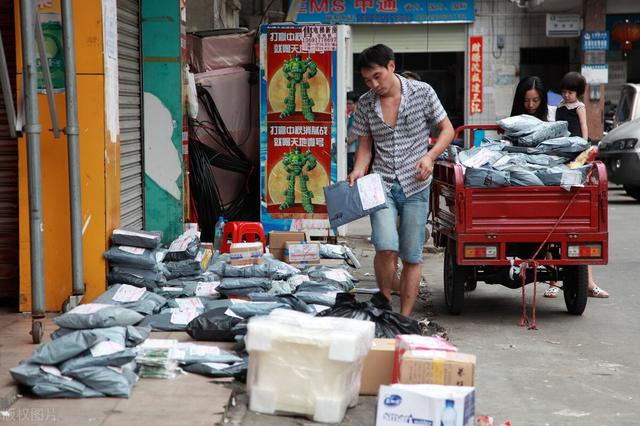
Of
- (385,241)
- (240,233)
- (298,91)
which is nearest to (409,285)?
(385,241)

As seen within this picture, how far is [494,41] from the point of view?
89.9 feet

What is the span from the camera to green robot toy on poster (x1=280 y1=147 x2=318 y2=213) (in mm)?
11422

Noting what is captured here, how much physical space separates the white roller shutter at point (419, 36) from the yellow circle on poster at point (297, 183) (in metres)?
16.6

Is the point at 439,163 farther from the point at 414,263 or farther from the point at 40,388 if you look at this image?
the point at 40,388

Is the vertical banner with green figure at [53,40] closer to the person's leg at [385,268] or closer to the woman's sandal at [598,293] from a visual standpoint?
the person's leg at [385,268]

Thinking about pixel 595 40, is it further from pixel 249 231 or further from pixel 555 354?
pixel 555 354

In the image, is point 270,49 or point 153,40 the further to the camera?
point 270,49

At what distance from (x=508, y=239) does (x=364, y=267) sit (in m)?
3.08

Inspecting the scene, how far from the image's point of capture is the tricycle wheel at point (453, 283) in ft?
26.1

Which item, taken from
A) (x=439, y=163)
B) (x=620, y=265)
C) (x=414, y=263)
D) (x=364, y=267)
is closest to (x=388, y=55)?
(x=414, y=263)

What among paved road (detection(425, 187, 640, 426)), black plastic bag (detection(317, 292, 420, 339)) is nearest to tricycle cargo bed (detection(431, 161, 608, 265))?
paved road (detection(425, 187, 640, 426))

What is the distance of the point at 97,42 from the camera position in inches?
275

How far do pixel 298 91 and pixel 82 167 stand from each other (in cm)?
471

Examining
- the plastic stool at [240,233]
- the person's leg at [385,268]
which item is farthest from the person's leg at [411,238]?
the plastic stool at [240,233]
